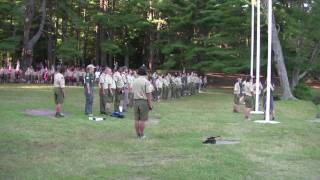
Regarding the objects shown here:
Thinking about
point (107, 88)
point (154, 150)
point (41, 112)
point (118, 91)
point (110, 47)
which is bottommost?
point (154, 150)

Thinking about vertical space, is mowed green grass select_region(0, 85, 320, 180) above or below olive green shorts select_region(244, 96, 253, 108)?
below

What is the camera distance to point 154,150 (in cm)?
1249

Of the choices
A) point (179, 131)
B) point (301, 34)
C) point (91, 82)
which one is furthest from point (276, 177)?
point (301, 34)

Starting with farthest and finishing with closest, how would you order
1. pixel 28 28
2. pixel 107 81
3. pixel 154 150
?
pixel 28 28, pixel 107 81, pixel 154 150

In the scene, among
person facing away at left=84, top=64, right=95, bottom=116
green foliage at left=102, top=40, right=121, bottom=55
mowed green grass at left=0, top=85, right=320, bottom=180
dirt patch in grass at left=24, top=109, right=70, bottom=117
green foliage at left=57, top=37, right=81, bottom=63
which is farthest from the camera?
green foliage at left=102, top=40, right=121, bottom=55

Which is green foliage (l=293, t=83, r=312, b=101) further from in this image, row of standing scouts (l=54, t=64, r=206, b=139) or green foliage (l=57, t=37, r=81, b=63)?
green foliage (l=57, t=37, r=81, b=63)

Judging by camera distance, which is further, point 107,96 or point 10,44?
point 10,44

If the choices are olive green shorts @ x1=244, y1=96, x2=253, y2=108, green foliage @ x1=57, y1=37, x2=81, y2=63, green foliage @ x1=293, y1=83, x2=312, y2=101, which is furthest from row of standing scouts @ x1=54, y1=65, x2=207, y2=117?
green foliage @ x1=57, y1=37, x2=81, y2=63

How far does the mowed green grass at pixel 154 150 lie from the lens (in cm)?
989

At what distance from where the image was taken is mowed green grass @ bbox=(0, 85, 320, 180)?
989 cm

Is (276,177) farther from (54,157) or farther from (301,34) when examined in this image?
(301,34)

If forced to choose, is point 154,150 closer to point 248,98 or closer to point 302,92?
point 248,98

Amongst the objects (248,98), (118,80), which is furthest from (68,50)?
(248,98)

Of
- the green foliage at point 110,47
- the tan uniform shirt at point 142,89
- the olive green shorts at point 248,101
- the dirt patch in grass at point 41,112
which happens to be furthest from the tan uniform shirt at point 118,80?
the green foliage at point 110,47
